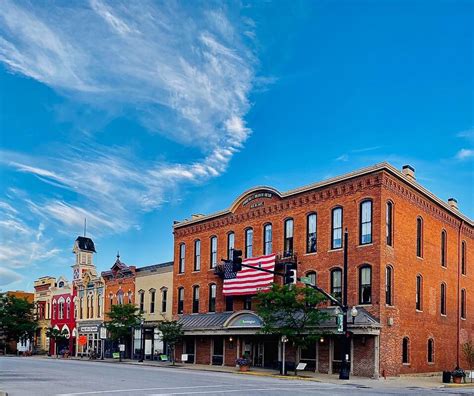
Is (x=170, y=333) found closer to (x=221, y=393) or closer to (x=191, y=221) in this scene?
(x=191, y=221)

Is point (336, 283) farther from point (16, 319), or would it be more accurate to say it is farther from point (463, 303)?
point (16, 319)

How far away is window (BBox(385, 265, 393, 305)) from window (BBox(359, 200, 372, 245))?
2029 mm

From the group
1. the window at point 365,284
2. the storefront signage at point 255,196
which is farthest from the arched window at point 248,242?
the window at point 365,284

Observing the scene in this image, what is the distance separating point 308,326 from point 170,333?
50.0 ft

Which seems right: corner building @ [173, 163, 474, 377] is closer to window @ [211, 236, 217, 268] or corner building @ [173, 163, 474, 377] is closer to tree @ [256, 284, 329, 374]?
window @ [211, 236, 217, 268]

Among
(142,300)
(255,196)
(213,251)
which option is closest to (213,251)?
(213,251)

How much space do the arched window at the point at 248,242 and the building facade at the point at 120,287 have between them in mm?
18969

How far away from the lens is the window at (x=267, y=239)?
43397mm

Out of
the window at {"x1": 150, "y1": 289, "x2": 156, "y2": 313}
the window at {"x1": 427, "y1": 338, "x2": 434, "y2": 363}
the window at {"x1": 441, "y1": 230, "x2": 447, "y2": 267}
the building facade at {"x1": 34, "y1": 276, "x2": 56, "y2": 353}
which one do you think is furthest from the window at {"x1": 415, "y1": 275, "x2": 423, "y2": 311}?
the building facade at {"x1": 34, "y1": 276, "x2": 56, "y2": 353}

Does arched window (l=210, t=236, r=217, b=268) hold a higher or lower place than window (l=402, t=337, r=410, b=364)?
higher

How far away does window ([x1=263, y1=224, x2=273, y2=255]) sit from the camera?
4340cm

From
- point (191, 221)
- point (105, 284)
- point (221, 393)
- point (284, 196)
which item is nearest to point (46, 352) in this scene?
point (105, 284)

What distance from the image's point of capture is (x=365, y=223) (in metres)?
36.7

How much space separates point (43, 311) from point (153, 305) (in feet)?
94.6
